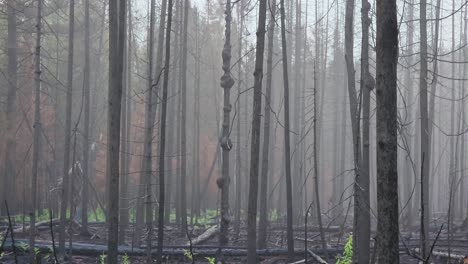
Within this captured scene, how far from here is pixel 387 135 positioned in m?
4.71

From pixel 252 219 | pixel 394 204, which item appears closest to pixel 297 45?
pixel 252 219

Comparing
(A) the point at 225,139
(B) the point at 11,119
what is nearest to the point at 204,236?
(A) the point at 225,139

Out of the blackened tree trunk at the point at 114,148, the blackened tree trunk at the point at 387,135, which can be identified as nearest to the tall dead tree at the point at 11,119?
the blackened tree trunk at the point at 114,148

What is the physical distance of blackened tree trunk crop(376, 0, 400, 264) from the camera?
4668 millimetres

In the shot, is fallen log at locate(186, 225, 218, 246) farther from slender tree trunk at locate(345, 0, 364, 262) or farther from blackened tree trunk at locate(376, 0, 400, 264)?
blackened tree trunk at locate(376, 0, 400, 264)

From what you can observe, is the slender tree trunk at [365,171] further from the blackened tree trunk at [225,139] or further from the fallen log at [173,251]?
the blackened tree trunk at [225,139]

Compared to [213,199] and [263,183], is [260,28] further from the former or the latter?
[213,199]

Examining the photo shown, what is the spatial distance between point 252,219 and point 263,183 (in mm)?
3983

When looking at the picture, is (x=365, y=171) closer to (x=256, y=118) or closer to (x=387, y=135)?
(x=256, y=118)

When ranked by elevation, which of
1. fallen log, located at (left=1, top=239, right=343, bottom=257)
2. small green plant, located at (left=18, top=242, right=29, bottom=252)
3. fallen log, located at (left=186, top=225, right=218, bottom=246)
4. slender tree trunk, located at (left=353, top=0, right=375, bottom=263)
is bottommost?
fallen log, located at (left=186, top=225, right=218, bottom=246)

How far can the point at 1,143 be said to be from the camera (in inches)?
901

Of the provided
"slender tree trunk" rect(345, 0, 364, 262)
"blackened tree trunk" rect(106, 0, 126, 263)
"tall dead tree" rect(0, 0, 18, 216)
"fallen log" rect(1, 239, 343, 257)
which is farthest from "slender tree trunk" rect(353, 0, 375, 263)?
"tall dead tree" rect(0, 0, 18, 216)

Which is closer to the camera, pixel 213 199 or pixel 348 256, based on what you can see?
pixel 348 256

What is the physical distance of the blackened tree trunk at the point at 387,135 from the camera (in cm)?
467
